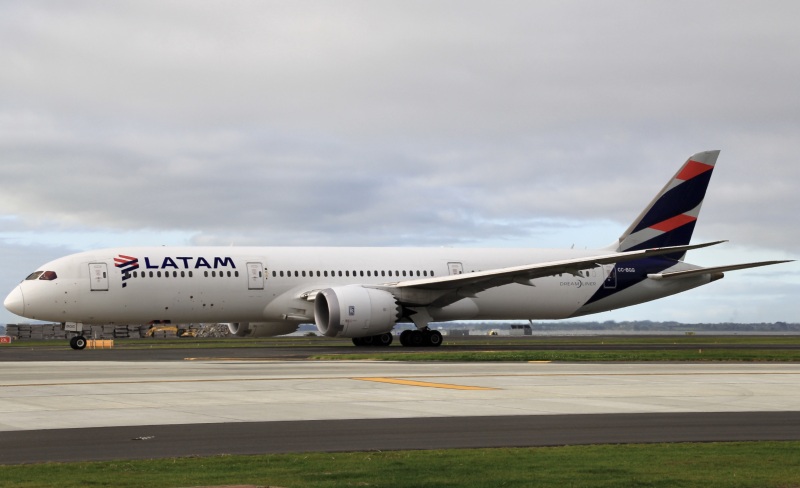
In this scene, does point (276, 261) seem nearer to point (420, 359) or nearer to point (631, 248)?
point (420, 359)

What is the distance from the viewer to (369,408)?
51.0ft

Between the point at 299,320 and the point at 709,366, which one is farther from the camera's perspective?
the point at 299,320

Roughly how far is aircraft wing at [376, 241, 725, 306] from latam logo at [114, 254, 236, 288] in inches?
256

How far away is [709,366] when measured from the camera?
26969 mm

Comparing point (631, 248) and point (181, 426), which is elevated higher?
point (631, 248)

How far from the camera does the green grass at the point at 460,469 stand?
9.16 meters

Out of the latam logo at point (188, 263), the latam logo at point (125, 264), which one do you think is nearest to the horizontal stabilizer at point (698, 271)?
the latam logo at point (188, 263)

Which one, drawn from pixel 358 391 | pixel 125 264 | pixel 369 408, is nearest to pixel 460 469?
pixel 369 408

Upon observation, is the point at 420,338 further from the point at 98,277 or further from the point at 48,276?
the point at 48,276

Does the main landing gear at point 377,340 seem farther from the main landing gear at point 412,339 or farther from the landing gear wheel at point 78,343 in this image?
the landing gear wheel at point 78,343

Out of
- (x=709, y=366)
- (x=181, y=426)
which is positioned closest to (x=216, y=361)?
(x=709, y=366)

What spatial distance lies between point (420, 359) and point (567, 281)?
17.5 m

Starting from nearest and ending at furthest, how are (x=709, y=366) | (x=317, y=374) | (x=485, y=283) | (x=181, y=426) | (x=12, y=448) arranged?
1. (x=12, y=448)
2. (x=181, y=426)
3. (x=317, y=374)
4. (x=709, y=366)
5. (x=485, y=283)

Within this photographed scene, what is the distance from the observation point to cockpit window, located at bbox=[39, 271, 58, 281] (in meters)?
38.8
